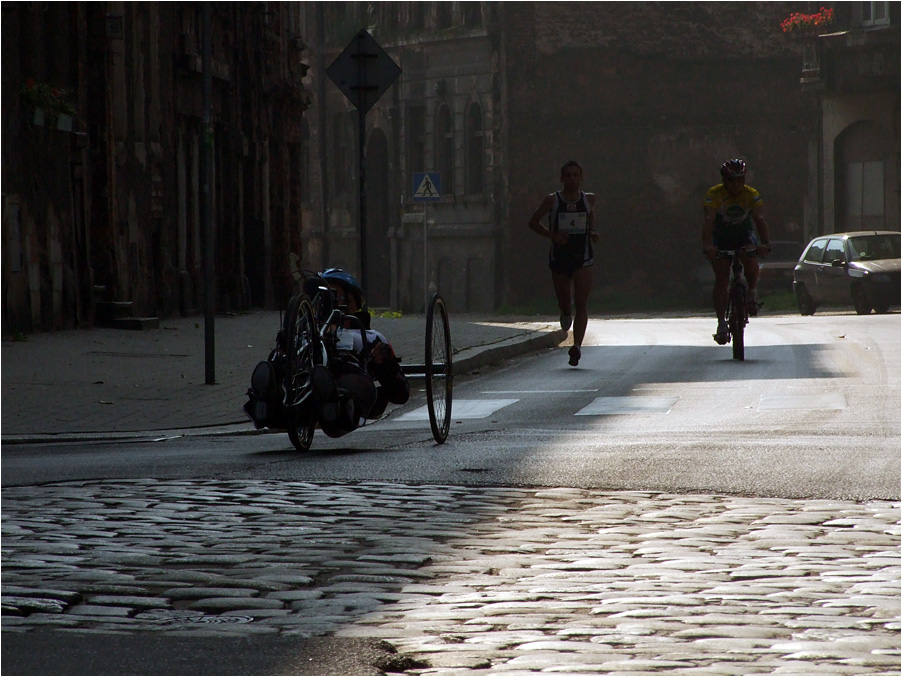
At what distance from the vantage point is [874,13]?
41656mm

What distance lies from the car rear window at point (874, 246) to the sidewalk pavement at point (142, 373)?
12440 millimetres

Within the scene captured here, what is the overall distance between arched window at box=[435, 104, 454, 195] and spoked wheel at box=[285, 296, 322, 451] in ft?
139

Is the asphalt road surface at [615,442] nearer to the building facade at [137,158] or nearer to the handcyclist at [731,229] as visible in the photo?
the handcyclist at [731,229]

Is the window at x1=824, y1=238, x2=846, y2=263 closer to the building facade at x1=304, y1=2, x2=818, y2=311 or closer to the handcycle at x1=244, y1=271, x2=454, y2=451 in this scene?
the building facade at x1=304, y1=2, x2=818, y2=311

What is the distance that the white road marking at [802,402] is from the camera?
11.8 meters

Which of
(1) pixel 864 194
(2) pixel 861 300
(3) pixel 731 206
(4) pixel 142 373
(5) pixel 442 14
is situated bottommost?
(2) pixel 861 300

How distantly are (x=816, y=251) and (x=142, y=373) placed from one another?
72.3ft

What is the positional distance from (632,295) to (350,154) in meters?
11.4

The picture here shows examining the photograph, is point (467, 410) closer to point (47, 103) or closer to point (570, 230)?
point (570, 230)

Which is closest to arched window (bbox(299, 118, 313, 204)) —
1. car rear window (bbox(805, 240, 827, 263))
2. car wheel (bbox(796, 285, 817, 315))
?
car rear window (bbox(805, 240, 827, 263))

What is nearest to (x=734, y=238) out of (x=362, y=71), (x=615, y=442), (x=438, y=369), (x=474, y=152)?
(x=362, y=71)

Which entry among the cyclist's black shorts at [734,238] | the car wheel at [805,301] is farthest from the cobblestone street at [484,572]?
the car wheel at [805,301]

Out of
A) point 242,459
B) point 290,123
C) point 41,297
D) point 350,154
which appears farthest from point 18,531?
point 350,154

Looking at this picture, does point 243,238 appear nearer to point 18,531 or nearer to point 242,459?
point 242,459
